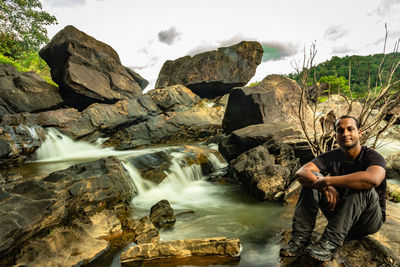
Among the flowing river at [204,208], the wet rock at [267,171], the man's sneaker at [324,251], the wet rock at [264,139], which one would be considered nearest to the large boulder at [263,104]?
the wet rock at [264,139]

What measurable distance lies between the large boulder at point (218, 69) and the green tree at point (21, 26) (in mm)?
12044

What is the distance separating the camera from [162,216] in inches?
191

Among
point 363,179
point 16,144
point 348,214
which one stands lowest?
point 348,214

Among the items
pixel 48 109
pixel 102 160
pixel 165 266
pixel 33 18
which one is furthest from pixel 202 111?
pixel 33 18

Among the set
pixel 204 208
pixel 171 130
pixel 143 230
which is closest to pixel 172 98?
pixel 171 130

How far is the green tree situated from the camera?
19.0 m

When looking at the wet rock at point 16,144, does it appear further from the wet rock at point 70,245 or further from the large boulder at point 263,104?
the large boulder at point 263,104

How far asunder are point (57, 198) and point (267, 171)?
188 inches

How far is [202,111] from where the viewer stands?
17.0m

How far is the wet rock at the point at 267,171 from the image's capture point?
614 cm

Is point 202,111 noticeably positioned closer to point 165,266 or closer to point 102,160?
point 102,160

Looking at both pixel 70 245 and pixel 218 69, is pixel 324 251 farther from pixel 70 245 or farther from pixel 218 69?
pixel 218 69

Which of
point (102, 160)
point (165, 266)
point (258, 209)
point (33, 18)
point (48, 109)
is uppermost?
point (33, 18)

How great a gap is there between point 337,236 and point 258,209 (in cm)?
316
